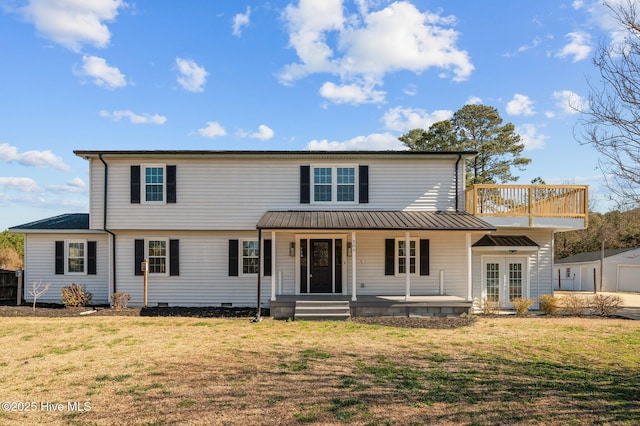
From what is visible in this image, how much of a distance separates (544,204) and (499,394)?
11.2 meters

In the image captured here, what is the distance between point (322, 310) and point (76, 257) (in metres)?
10.0

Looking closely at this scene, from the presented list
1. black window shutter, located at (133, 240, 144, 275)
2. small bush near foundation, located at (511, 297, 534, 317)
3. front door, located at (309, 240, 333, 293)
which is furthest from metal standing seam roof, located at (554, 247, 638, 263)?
black window shutter, located at (133, 240, 144, 275)

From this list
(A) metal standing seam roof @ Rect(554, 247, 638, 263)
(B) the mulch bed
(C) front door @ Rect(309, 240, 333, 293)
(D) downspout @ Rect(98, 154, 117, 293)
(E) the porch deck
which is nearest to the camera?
(E) the porch deck

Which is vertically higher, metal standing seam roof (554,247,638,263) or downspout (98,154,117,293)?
downspout (98,154,117,293)

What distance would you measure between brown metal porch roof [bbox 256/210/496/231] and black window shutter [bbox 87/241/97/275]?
7024 mm

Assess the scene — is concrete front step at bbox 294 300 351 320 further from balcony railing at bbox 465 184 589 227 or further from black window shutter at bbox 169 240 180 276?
balcony railing at bbox 465 184 589 227

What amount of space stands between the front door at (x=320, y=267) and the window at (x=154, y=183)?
5.86 meters

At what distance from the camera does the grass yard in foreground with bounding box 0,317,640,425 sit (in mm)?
5281

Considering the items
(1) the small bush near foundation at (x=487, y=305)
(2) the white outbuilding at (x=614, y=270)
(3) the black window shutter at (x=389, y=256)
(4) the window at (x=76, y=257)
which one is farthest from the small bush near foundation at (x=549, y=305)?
(2) the white outbuilding at (x=614, y=270)

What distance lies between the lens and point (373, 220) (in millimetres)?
14031

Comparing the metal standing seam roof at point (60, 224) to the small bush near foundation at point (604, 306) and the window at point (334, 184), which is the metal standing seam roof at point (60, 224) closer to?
the window at point (334, 184)

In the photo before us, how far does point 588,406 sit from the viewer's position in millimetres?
5566

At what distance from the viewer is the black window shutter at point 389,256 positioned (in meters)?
15.2

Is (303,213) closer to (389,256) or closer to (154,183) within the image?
(389,256)
